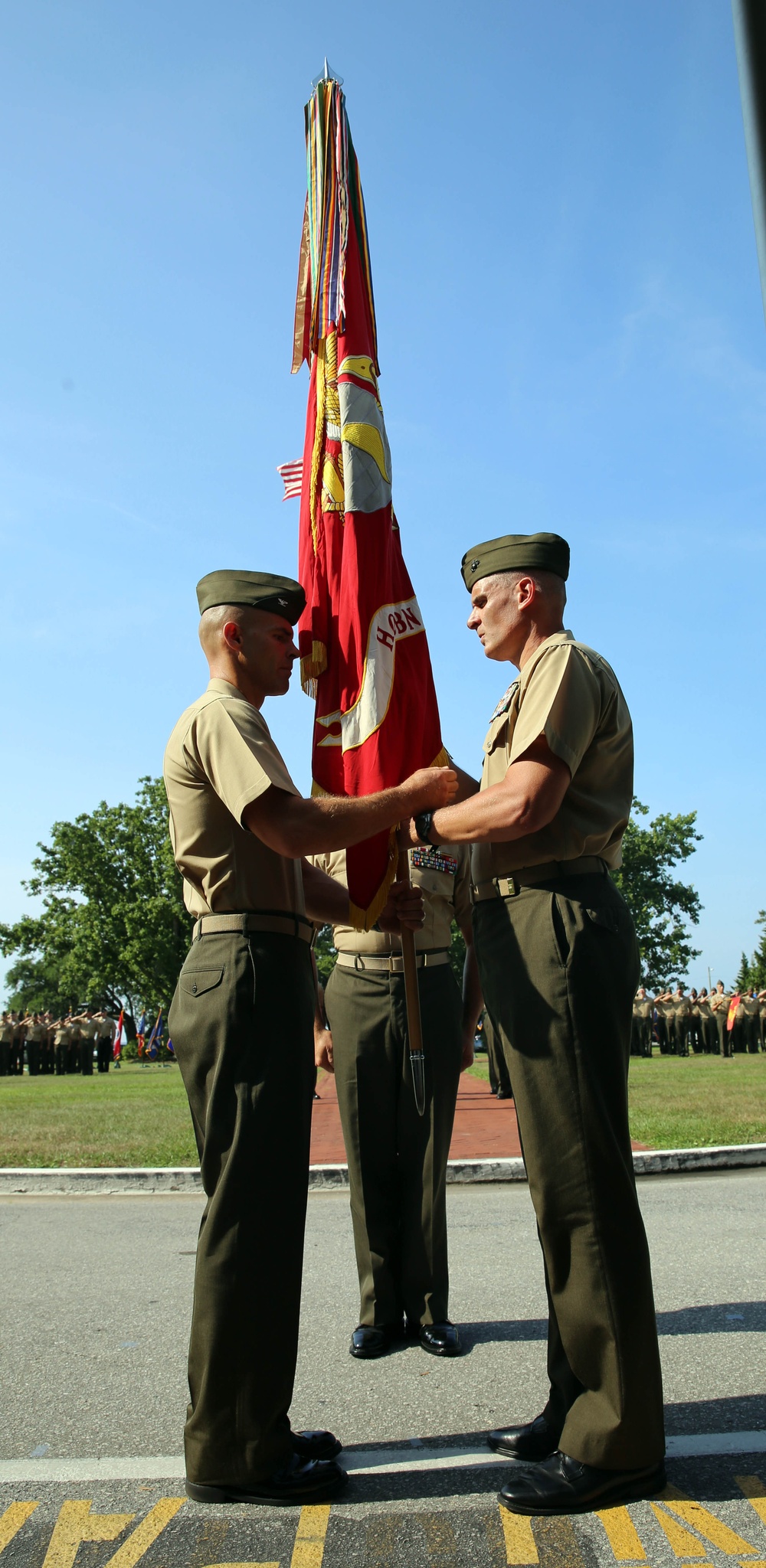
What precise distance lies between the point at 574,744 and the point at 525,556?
0.68 metres

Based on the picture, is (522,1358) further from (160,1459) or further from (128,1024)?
(128,1024)

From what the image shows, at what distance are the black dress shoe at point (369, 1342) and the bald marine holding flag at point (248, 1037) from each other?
94cm

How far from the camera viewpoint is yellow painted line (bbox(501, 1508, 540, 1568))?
227 centimetres

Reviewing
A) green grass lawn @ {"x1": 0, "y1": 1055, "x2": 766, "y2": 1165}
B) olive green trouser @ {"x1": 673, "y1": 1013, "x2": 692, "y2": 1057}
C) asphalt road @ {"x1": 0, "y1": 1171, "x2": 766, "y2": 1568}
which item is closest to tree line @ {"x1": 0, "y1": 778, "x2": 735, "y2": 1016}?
olive green trouser @ {"x1": 673, "y1": 1013, "x2": 692, "y2": 1057}

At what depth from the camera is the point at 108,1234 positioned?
5.94 m

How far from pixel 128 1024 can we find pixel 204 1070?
2060 inches

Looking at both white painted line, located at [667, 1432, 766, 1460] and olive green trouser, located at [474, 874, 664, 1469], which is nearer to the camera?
olive green trouser, located at [474, 874, 664, 1469]

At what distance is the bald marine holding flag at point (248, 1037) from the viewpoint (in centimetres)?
271

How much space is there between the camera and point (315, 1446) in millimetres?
2867

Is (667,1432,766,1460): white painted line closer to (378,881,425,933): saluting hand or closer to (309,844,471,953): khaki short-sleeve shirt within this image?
(378,881,425,933): saluting hand

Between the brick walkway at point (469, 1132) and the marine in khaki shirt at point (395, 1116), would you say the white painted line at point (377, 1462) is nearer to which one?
the marine in khaki shirt at point (395, 1116)

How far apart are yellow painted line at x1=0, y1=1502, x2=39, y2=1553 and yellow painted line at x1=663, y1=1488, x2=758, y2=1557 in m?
1.52

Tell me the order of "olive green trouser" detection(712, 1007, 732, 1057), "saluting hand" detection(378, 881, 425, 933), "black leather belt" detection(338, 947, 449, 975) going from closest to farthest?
"saluting hand" detection(378, 881, 425, 933), "black leather belt" detection(338, 947, 449, 975), "olive green trouser" detection(712, 1007, 732, 1057)

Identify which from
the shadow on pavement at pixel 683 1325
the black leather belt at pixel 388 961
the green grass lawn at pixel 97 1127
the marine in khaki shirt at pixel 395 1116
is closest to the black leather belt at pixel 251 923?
the marine in khaki shirt at pixel 395 1116
